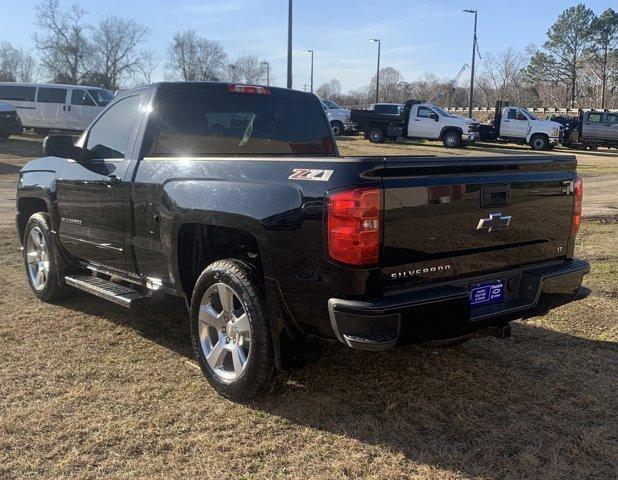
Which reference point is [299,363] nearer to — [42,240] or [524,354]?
[524,354]

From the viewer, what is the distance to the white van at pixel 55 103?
25.9 meters

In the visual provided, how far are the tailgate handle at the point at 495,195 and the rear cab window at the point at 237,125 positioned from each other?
195cm

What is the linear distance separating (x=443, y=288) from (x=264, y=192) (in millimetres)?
1081

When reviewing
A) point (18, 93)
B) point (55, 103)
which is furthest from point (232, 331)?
point (18, 93)

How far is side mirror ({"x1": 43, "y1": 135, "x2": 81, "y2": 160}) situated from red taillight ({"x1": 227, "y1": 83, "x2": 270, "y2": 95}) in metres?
1.29

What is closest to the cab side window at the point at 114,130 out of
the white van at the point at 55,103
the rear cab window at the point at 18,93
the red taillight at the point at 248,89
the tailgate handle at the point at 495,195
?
the red taillight at the point at 248,89

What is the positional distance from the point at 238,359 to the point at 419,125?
27846 millimetres

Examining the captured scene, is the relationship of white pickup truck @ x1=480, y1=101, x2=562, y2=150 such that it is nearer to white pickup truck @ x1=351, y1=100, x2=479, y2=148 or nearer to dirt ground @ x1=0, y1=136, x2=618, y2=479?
white pickup truck @ x1=351, y1=100, x2=479, y2=148

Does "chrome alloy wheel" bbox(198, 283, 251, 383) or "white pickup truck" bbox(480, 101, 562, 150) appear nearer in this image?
"chrome alloy wheel" bbox(198, 283, 251, 383)

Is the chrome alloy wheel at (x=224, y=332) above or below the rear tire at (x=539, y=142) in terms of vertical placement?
below

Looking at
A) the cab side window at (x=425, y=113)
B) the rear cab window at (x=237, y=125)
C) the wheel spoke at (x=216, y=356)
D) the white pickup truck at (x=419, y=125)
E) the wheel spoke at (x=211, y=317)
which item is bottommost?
the wheel spoke at (x=216, y=356)

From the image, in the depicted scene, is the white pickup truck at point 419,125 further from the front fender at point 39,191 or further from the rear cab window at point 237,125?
the front fender at point 39,191

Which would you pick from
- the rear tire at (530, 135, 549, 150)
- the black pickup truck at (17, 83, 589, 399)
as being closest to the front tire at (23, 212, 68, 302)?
the black pickup truck at (17, 83, 589, 399)

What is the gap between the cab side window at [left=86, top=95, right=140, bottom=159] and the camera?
4.73 metres
